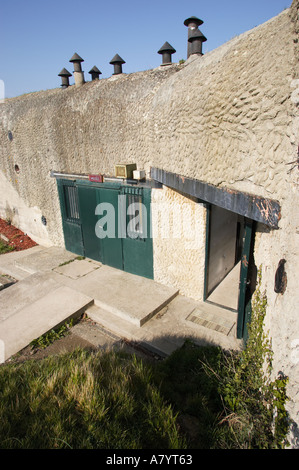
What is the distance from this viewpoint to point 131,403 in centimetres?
301

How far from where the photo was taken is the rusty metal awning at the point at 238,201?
2.68 meters

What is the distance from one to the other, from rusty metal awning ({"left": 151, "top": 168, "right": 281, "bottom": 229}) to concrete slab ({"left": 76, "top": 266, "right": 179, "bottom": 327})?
2.74 m

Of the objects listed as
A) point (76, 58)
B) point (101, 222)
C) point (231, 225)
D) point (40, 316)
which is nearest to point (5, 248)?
point (101, 222)

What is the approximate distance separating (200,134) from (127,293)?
3.98m

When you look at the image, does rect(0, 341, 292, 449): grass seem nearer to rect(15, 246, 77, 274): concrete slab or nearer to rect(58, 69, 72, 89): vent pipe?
rect(15, 246, 77, 274): concrete slab

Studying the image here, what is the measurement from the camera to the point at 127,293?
6.40m

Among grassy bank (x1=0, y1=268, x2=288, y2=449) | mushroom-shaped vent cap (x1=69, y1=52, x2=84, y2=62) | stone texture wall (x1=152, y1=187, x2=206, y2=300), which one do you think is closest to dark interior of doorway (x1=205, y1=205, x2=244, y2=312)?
stone texture wall (x1=152, y1=187, x2=206, y2=300)

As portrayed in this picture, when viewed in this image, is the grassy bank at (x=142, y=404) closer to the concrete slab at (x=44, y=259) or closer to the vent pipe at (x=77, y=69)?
the concrete slab at (x=44, y=259)

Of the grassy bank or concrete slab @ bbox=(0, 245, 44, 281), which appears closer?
the grassy bank

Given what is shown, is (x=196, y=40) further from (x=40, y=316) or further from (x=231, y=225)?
(x=40, y=316)

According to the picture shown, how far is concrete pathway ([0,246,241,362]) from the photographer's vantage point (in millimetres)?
5059

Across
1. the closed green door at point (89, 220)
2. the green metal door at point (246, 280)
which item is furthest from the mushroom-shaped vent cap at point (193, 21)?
the green metal door at point (246, 280)

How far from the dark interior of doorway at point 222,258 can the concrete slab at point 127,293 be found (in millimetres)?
967

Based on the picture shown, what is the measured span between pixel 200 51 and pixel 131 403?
22.0ft
